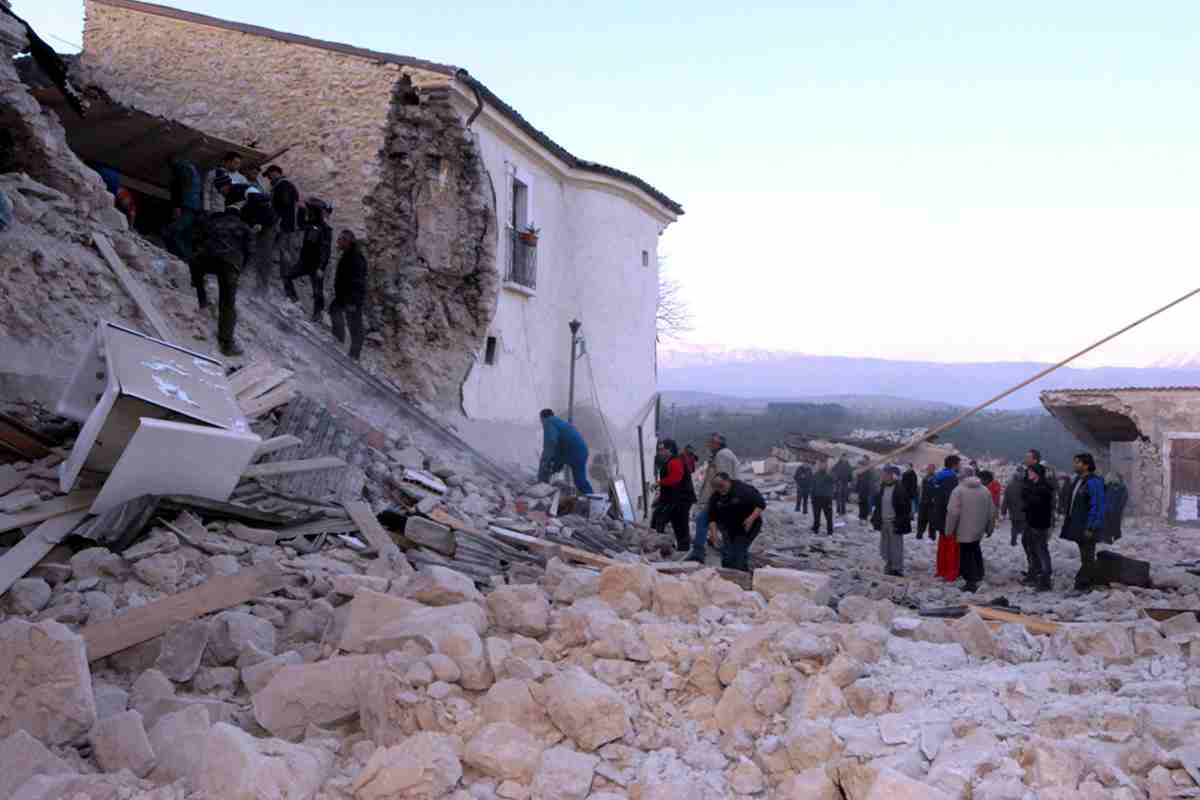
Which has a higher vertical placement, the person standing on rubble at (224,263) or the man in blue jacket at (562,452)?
the person standing on rubble at (224,263)

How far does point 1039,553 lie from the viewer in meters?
10.5

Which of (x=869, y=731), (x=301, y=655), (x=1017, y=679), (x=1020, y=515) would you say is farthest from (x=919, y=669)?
(x=1020, y=515)

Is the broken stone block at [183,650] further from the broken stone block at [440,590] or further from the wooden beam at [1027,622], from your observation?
the wooden beam at [1027,622]

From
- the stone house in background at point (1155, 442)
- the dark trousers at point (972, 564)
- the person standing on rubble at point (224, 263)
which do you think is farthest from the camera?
the stone house in background at point (1155, 442)

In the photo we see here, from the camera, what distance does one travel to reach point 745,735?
11.6ft

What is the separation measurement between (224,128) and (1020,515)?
13394 mm

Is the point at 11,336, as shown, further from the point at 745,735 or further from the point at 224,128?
the point at 224,128

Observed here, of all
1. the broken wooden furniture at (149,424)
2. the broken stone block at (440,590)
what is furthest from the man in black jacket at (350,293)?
the broken stone block at (440,590)

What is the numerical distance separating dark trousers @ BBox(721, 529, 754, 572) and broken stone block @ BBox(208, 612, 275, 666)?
17.4 feet

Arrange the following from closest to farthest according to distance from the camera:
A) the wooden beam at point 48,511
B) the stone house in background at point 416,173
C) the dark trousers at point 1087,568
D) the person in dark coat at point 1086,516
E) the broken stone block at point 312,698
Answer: the broken stone block at point 312,698 < the wooden beam at point 48,511 < the person in dark coat at point 1086,516 < the dark trousers at point 1087,568 < the stone house in background at point 416,173

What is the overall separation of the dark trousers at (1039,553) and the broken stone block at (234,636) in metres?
8.54

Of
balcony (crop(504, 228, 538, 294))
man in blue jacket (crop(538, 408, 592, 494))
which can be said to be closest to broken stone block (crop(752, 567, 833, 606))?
man in blue jacket (crop(538, 408, 592, 494))

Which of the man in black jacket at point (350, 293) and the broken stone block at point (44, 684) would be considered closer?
the broken stone block at point (44, 684)

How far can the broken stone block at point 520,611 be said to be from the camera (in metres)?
4.42
